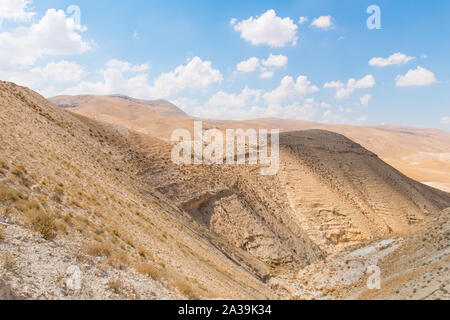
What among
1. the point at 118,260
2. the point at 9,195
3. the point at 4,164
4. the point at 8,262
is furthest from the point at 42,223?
the point at 4,164

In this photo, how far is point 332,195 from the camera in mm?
23812

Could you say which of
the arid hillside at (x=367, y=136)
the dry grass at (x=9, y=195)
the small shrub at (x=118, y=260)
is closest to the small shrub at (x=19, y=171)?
the dry grass at (x=9, y=195)

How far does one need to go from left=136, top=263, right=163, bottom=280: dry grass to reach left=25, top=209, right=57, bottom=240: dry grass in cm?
226

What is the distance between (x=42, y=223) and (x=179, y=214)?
9.79 metres

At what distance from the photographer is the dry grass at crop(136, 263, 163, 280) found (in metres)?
8.07

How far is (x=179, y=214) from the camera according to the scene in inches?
677

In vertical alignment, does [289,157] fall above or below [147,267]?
above

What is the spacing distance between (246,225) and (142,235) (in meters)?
9.97

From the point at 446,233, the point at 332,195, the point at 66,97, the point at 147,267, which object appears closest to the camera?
the point at 147,267

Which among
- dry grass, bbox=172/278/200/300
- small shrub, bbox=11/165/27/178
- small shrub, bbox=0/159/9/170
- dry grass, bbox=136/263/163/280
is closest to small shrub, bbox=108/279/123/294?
dry grass, bbox=136/263/163/280

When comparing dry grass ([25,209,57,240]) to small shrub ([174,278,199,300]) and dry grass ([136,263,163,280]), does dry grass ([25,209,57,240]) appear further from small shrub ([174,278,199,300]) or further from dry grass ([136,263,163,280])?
small shrub ([174,278,199,300])
